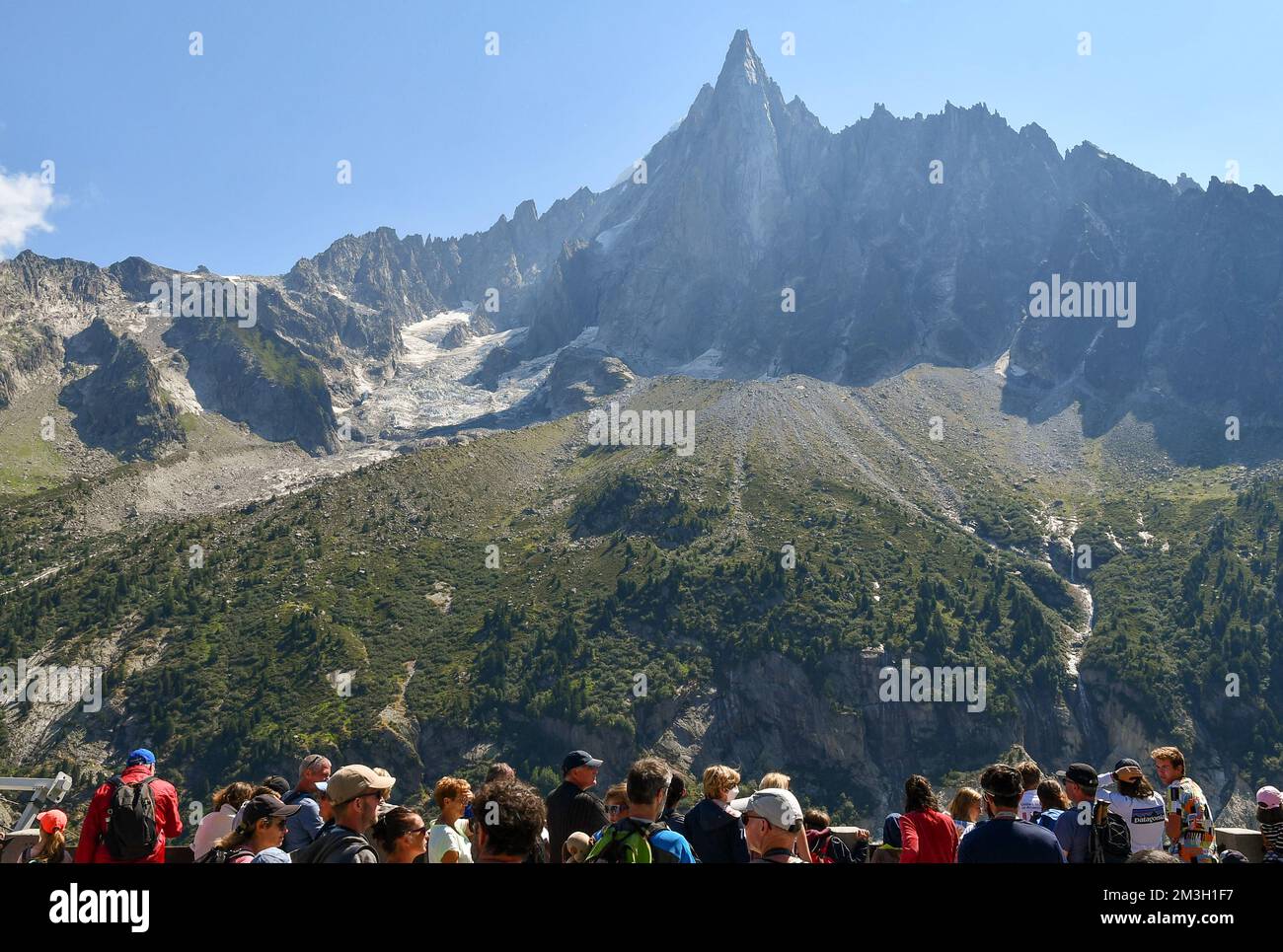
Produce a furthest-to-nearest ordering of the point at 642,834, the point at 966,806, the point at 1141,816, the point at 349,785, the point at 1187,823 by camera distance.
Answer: the point at 966,806
the point at 1187,823
the point at 1141,816
the point at 349,785
the point at 642,834

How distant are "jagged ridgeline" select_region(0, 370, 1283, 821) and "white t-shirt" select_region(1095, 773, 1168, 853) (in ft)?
318

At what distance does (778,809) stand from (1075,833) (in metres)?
5.31

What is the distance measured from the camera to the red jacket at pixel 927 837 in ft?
37.2

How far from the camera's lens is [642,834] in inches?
334

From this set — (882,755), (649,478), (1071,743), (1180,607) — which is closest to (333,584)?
(649,478)

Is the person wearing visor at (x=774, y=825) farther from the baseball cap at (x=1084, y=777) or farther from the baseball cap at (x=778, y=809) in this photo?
the baseball cap at (x=1084, y=777)

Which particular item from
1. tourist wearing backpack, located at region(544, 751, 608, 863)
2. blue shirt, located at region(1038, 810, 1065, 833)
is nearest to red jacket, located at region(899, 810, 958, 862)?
blue shirt, located at region(1038, 810, 1065, 833)

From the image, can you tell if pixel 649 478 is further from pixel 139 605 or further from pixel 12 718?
pixel 12 718

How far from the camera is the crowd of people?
8.59 meters

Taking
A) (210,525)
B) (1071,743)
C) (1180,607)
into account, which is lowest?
(1071,743)

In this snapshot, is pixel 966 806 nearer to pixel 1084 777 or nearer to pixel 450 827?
pixel 1084 777

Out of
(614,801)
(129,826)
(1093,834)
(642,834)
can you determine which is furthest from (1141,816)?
(129,826)
